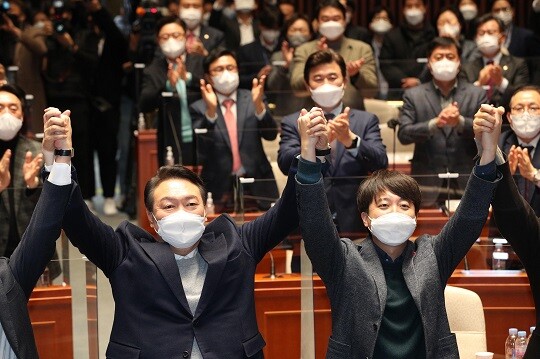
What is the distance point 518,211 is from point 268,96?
11.2 ft

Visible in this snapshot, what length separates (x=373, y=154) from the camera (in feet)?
17.6

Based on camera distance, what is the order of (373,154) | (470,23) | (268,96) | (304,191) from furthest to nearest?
(470,23) → (268,96) → (373,154) → (304,191)

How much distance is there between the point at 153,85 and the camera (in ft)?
23.5

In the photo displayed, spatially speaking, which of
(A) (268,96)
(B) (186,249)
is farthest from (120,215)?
(B) (186,249)

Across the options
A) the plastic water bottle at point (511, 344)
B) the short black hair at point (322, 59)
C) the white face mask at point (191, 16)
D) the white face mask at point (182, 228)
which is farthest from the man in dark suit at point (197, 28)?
the white face mask at point (182, 228)

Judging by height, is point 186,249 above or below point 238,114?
below

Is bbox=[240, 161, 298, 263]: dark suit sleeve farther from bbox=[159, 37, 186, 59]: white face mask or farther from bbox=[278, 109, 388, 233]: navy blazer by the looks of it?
bbox=[159, 37, 186, 59]: white face mask

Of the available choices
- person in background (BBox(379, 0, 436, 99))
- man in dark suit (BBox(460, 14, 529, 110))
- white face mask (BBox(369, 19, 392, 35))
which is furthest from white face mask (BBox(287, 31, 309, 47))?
man in dark suit (BBox(460, 14, 529, 110))

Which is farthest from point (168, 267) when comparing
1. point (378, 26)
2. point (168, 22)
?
→ point (378, 26)

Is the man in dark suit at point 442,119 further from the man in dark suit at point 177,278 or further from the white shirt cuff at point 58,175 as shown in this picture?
the white shirt cuff at point 58,175

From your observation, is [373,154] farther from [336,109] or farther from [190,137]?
[190,137]

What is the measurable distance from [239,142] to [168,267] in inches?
102

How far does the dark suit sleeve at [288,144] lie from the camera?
5391 millimetres

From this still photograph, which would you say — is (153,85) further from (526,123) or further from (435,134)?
(526,123)
